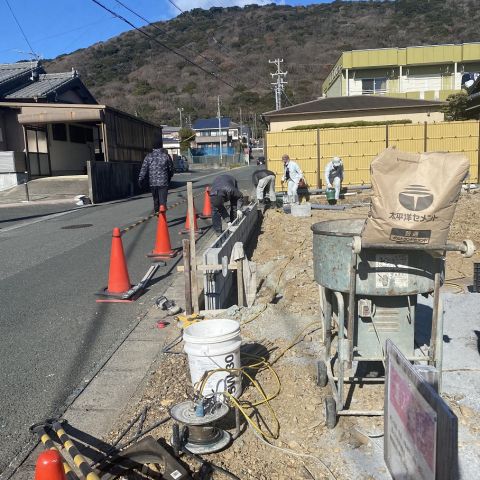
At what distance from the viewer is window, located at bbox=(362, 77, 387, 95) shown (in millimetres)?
43844

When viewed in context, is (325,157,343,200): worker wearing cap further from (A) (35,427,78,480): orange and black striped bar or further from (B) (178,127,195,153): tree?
(B) (178,127,195,153): tree

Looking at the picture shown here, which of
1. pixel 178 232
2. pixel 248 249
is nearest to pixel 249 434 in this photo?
pixel 248 249

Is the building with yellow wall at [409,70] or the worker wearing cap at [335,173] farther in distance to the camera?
the building with yellow wall at [409,70]

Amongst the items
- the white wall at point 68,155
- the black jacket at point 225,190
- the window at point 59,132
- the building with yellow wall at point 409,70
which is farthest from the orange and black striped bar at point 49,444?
the building with yellow wall at point 409,70

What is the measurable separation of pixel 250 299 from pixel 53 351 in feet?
7.55

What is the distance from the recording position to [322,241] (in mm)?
3771

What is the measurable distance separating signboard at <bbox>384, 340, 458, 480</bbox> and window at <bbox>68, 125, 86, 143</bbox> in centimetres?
2829

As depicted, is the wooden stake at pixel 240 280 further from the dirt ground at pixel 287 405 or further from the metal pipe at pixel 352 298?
the metal pipe at pixel 352 298

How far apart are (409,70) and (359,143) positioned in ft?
90.1

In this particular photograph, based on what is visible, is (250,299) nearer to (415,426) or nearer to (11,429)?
(11,429)

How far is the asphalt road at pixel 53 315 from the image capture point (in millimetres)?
4023

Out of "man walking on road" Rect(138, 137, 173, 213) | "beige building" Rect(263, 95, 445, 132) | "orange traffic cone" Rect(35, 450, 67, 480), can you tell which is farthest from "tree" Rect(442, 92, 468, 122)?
"orange traffic cone" Rect(35, 450, 67, 480)

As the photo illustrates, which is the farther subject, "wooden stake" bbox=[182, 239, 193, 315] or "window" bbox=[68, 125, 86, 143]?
"window" bbox=[68, 125, 86, 143]

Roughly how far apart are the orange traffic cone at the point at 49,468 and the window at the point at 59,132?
26.7 metres
